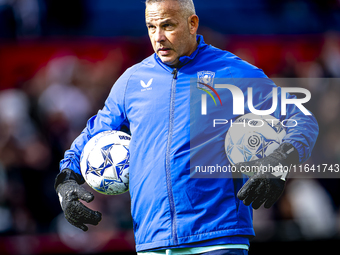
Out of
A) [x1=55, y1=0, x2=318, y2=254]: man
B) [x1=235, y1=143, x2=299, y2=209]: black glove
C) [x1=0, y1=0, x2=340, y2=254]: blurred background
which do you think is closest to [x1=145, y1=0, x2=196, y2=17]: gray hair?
[x1=55, y1=0, x2=318, y2=254]: man

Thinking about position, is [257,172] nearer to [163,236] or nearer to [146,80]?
[163,236]

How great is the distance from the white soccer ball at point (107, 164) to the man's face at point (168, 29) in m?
0.69

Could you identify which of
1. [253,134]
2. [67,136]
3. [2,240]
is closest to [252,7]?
[67,136]

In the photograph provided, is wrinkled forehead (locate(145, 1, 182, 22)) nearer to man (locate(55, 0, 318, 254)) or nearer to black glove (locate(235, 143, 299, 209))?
man (locate(55, 0, 318, 254))

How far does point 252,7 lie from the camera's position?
9656mm

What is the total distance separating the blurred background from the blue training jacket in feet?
11.4

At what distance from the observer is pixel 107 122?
3754 millimetres

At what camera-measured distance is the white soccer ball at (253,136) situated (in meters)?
3.34

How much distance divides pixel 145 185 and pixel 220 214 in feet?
1.73

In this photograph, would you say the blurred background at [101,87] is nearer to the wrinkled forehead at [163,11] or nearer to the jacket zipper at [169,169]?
the jacket zipper at [169,169]

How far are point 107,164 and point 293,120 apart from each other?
1.31 m

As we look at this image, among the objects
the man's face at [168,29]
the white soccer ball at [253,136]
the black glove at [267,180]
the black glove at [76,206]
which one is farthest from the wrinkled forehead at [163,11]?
the black glove at [76,206]

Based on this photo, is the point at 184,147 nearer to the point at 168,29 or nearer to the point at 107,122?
the point at 107,122

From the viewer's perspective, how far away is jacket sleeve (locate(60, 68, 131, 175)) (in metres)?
3.70
